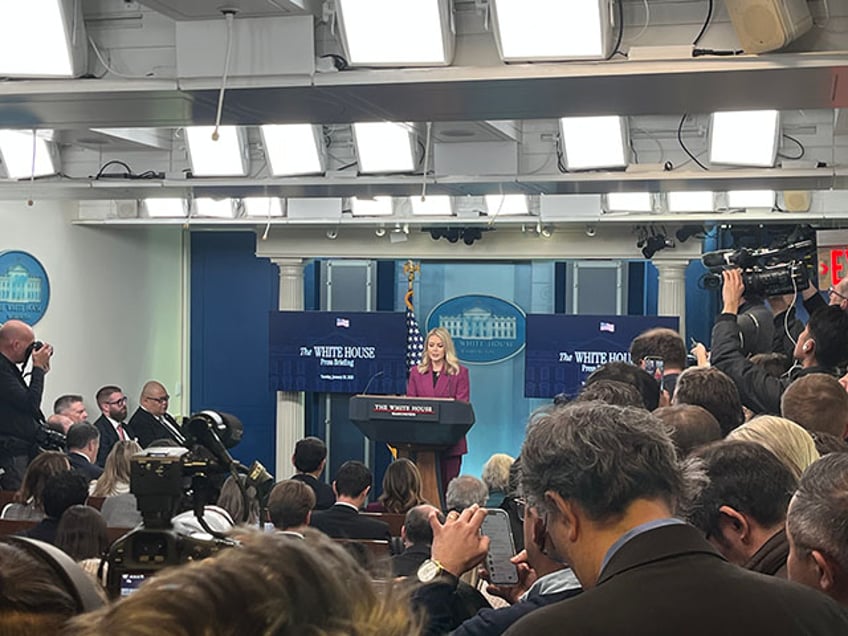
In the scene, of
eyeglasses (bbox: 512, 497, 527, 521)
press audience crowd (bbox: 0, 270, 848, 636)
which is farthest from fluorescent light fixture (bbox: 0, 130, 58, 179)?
eyeglasses (bbox: 512, 497, 527, 521)

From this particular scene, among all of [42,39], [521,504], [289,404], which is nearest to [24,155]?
[42,39]

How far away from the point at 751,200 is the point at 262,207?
13.1 feet

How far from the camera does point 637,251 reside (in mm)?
9852

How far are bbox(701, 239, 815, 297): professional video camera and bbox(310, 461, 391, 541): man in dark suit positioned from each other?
172 cm

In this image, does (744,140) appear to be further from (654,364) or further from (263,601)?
(263,601)

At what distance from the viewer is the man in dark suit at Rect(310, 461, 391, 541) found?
4676 mm

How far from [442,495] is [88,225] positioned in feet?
14.9

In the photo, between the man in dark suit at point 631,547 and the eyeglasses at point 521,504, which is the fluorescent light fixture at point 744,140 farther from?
the man in dark suit at point 631,547

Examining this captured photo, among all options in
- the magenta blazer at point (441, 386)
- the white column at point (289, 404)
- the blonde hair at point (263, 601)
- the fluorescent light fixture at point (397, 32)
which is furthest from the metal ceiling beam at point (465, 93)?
the white column at point (289, 404)

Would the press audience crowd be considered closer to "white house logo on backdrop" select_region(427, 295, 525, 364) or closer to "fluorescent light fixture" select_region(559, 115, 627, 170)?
"fluorescent light fixture" select_region(559, 115, 627, 170)

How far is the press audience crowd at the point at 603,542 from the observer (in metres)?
0.72

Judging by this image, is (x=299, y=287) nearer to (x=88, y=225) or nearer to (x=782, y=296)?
(x=88, y=225)

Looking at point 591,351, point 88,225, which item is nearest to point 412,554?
point 591,351

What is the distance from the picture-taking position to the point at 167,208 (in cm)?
955
